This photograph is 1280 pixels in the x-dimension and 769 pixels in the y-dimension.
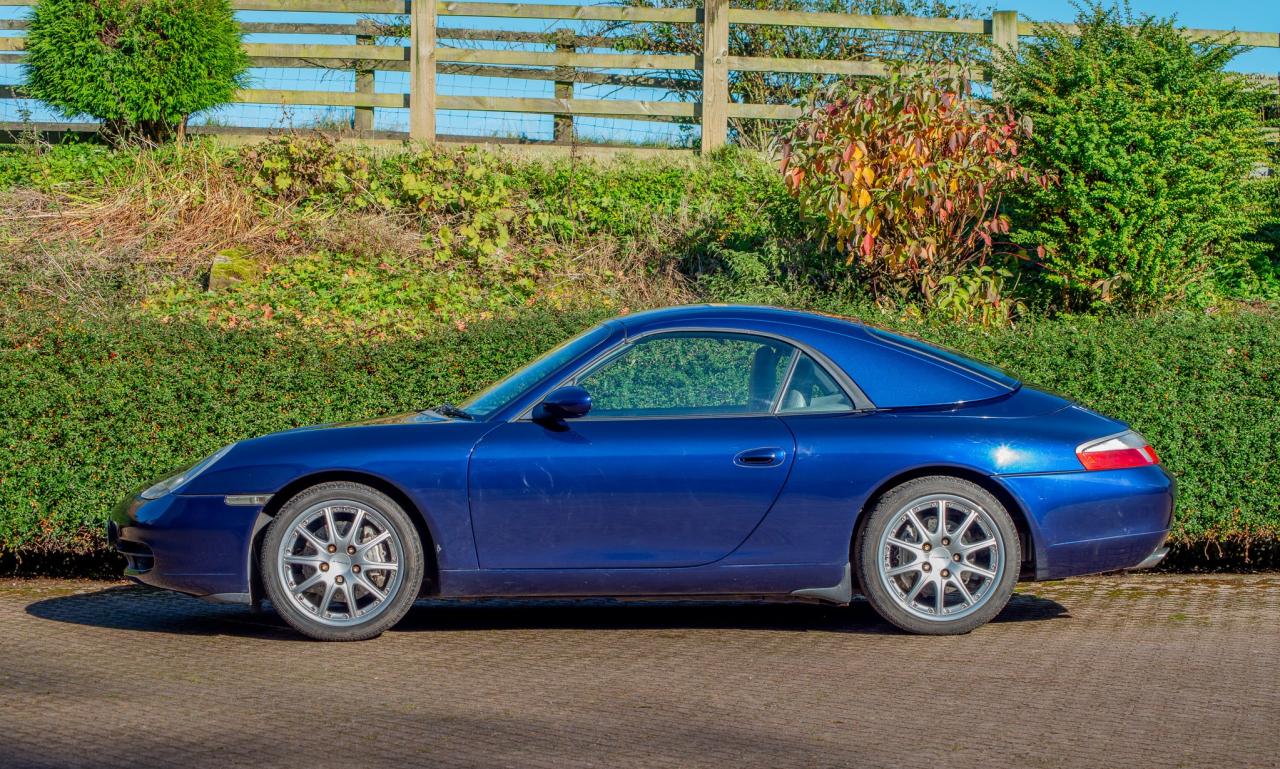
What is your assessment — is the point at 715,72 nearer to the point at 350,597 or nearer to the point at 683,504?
the point at 683,504

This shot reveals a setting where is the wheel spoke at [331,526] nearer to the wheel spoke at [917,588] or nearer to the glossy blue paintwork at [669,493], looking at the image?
the glossy blue paintwork at [669,493]

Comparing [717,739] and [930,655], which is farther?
[930,655]

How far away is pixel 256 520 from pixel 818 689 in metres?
2.56

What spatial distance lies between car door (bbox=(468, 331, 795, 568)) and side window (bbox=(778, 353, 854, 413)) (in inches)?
6.1

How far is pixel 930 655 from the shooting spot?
5.87 metres

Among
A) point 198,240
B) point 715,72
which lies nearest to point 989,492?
point 198,240

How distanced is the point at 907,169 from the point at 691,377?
557 cm

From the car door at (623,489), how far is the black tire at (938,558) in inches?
20.3

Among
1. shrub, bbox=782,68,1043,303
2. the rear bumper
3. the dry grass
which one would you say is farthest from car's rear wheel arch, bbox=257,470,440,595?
the dry grass

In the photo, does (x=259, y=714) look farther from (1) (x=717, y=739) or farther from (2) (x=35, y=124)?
(2) (x=35, y=124)

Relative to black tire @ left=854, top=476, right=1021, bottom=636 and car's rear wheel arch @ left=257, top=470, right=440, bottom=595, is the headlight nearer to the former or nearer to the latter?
car's rear wheel arch @ left=257, top=470, right=440, bottom=595

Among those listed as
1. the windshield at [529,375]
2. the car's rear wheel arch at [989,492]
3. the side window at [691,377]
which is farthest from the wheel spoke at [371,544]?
the car's rear wheel arch at [989,492]

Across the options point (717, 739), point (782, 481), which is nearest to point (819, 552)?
point (782, 481)

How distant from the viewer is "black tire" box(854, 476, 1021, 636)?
6.14 metres
